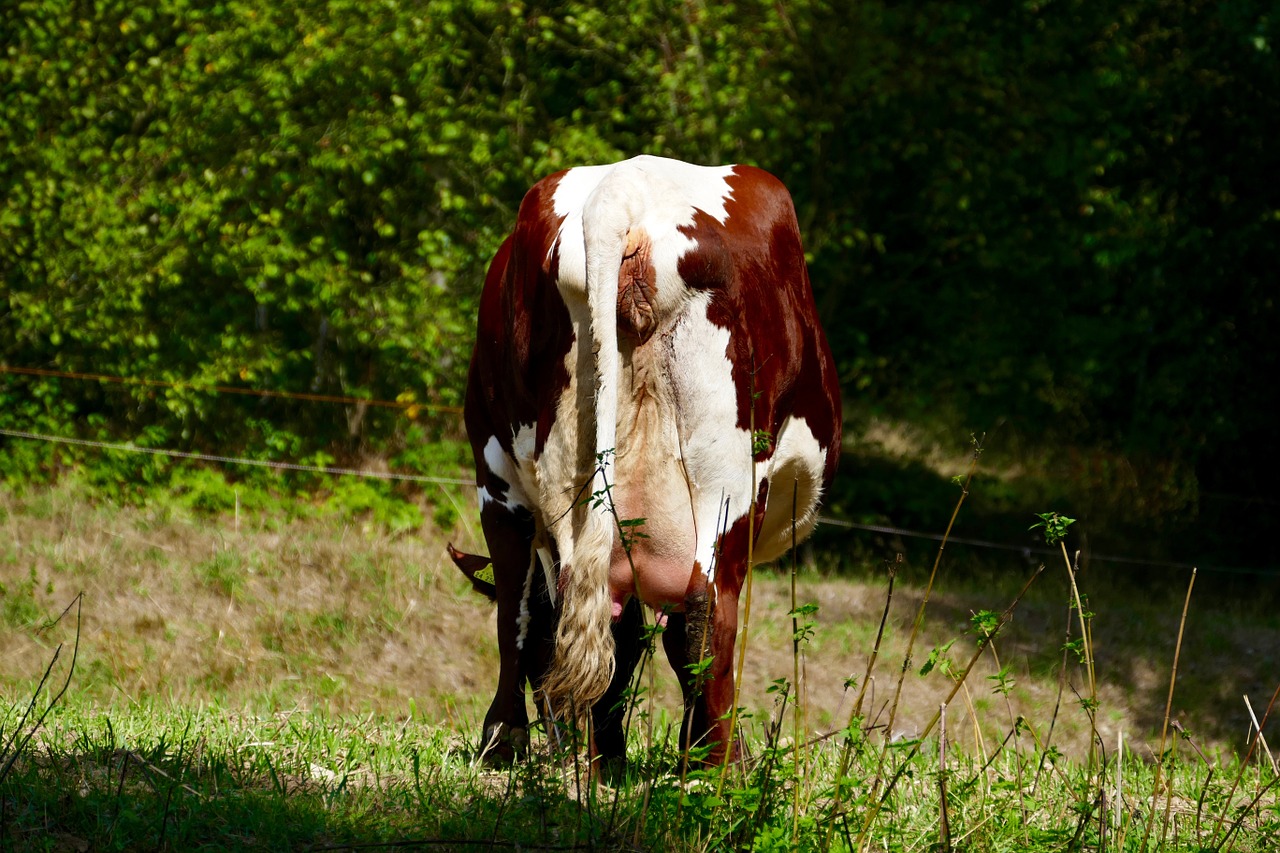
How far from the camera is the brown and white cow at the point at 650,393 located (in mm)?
3084

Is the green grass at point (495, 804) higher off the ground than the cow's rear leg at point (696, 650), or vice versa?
the cow's rear leg at point (696, 650)

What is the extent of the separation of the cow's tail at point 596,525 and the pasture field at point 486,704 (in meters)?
0.18

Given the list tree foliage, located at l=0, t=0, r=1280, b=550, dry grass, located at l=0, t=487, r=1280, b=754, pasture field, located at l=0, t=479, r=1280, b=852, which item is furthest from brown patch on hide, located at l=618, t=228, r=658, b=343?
tree foliage, located at l=0, t=0, r=1280, b=550

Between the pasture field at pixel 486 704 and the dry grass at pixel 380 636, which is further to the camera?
the dry grass at pixel 380 636

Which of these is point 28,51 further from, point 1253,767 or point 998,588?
point 1253,767


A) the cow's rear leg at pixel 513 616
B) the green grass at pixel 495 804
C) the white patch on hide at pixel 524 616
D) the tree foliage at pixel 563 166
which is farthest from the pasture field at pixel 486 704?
the tree foliage at pixel 563 166

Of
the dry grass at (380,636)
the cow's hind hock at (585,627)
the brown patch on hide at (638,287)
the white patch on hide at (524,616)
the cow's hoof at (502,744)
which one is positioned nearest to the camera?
the cow's hind hock at (585,627)

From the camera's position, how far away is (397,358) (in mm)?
9297

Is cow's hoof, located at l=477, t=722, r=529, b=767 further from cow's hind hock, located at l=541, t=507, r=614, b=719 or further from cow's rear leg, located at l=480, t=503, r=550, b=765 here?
cow's hind hock, located at l=541, t=507, r=614, b=719

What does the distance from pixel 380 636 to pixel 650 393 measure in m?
3.90

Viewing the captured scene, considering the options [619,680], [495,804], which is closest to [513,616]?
[619,680]

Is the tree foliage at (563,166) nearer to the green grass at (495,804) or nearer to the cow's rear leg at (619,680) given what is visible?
the cow's rear leg at (619,680)

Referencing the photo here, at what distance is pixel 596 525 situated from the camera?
308 centimetres

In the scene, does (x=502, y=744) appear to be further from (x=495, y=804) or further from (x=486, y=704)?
(x=486, y=704)
